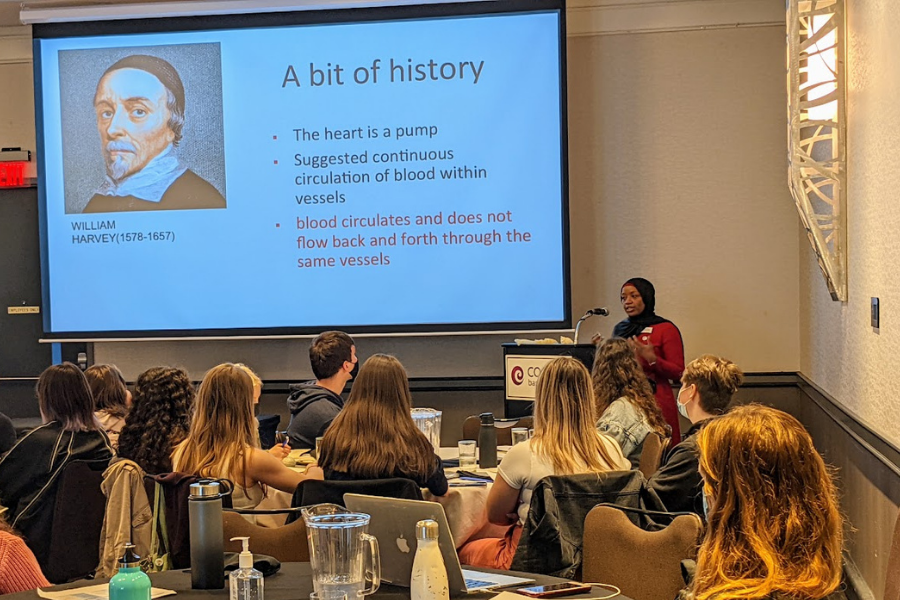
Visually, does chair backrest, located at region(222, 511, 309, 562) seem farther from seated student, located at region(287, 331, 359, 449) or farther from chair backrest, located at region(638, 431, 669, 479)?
chair backrest, located at region(638, 431, 669, 479)

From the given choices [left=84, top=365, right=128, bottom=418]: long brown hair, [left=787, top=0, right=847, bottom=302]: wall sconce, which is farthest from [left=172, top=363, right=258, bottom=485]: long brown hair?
[left=787, top=0, right=847, bottom=302]: wall sconce

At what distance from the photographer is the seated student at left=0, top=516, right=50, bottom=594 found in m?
2.40

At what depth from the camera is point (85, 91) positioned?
6.74 metres

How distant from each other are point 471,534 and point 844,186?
2339 millimetres

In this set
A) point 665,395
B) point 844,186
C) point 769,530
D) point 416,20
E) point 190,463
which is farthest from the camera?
point 416,20

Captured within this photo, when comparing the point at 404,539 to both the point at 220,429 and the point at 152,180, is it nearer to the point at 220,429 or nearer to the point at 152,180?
the point at 220,429

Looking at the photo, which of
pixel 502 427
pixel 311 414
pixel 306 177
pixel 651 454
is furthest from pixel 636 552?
pixel 306 177

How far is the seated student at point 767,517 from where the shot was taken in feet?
6.00

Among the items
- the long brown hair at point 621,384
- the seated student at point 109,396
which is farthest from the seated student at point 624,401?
the seated student at point 109,396

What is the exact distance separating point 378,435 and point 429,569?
1373 mm

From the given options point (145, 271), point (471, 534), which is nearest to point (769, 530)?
point (471, 534)

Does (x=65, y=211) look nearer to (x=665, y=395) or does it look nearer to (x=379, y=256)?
(x=379, y=256)

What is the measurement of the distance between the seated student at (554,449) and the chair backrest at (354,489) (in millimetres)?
360

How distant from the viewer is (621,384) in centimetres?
444
